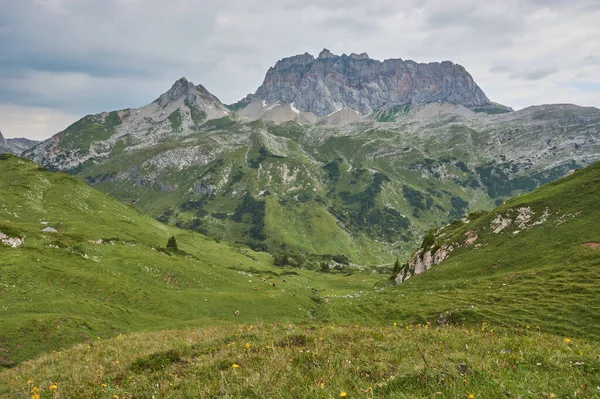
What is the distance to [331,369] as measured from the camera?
9.25 metres

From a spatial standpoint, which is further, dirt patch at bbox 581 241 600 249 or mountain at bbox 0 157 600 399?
dirt patch at bbox 581 241 600 249

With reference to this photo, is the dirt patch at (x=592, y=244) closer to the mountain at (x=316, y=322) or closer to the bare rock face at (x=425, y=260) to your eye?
the mountain at (x=316, y=322)

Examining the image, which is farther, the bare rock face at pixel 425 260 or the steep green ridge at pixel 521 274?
the bare rock face at pixel 425 260

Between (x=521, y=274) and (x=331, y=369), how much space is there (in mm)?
45834

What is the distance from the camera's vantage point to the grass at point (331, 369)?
7.46m

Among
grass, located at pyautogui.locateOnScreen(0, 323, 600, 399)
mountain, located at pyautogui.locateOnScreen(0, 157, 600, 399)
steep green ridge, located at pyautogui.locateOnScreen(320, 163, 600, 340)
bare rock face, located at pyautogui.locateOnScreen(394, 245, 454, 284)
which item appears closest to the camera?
grass, located at pyautogui.locateOnScreen(0, 323, 600, 399)

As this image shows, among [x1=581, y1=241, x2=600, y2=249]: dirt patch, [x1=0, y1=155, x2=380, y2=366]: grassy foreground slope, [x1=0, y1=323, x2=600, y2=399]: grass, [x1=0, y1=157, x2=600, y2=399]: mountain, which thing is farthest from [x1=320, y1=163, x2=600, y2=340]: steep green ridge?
[x1=0, y1=155, x2=380, y2=366]: grassy foreground slope

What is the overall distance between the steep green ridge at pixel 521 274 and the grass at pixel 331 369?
12802 millimetres

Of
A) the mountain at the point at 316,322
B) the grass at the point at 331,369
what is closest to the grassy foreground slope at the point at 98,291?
the mountain at the point at 316,322

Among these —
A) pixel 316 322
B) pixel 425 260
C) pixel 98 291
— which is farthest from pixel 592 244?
pixel 98 291

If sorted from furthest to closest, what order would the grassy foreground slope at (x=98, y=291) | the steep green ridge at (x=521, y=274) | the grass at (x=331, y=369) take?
the grassy foreground slope at (x=98, y=291), the steep green ridge at (x=521, y=274), the grass at (x=331, y=369)

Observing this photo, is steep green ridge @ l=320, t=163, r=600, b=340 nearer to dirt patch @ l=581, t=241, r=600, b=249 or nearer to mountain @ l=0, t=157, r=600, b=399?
dirt patch @ l=581, t=241, r=600, b=249

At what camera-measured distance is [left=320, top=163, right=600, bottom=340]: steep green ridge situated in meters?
32.3

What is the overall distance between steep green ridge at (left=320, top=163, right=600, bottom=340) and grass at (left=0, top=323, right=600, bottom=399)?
12802mm
